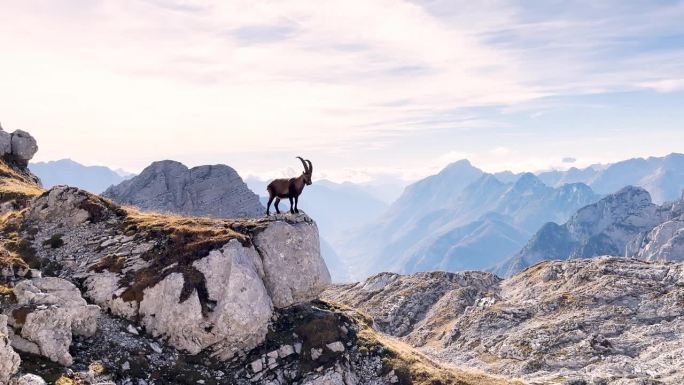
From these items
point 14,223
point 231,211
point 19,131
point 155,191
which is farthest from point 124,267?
point 155,191

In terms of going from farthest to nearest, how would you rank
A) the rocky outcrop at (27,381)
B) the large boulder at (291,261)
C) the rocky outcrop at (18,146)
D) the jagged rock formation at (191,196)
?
→ the jagged rock formation at (191,196)
the rocky outcrop at (18,146)
the large boulder at (291,261)
the rocky outcrop at (27,381)

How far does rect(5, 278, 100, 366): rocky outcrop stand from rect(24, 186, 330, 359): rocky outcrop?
355 cm

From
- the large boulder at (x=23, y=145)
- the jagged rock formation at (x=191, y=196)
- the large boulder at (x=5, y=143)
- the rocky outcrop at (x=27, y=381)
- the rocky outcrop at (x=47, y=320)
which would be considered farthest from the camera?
the jagged rock formation at (x=191, y=196)

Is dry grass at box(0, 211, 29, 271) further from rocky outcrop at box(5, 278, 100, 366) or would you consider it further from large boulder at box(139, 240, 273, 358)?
large boulder at box(139, 240, 273, 358)

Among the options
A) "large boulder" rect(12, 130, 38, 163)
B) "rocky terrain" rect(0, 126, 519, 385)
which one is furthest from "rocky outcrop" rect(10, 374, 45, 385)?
"large boulder" rect(12, 130, 38, 163)

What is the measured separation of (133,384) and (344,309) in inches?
875

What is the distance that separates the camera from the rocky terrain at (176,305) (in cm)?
2778

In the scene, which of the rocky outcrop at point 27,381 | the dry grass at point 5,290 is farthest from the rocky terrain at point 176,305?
the rocky outcrop at point 27,381

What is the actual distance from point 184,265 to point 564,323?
55.6 m

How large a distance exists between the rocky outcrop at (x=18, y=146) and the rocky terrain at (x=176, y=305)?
45.9 meters

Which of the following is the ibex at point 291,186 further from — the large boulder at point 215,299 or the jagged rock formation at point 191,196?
the jagged rock formation at point 191,196

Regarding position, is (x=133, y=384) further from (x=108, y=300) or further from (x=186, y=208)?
(x=186, y=208)

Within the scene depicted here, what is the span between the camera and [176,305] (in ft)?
109

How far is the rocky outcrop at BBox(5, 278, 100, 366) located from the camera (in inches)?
1007
